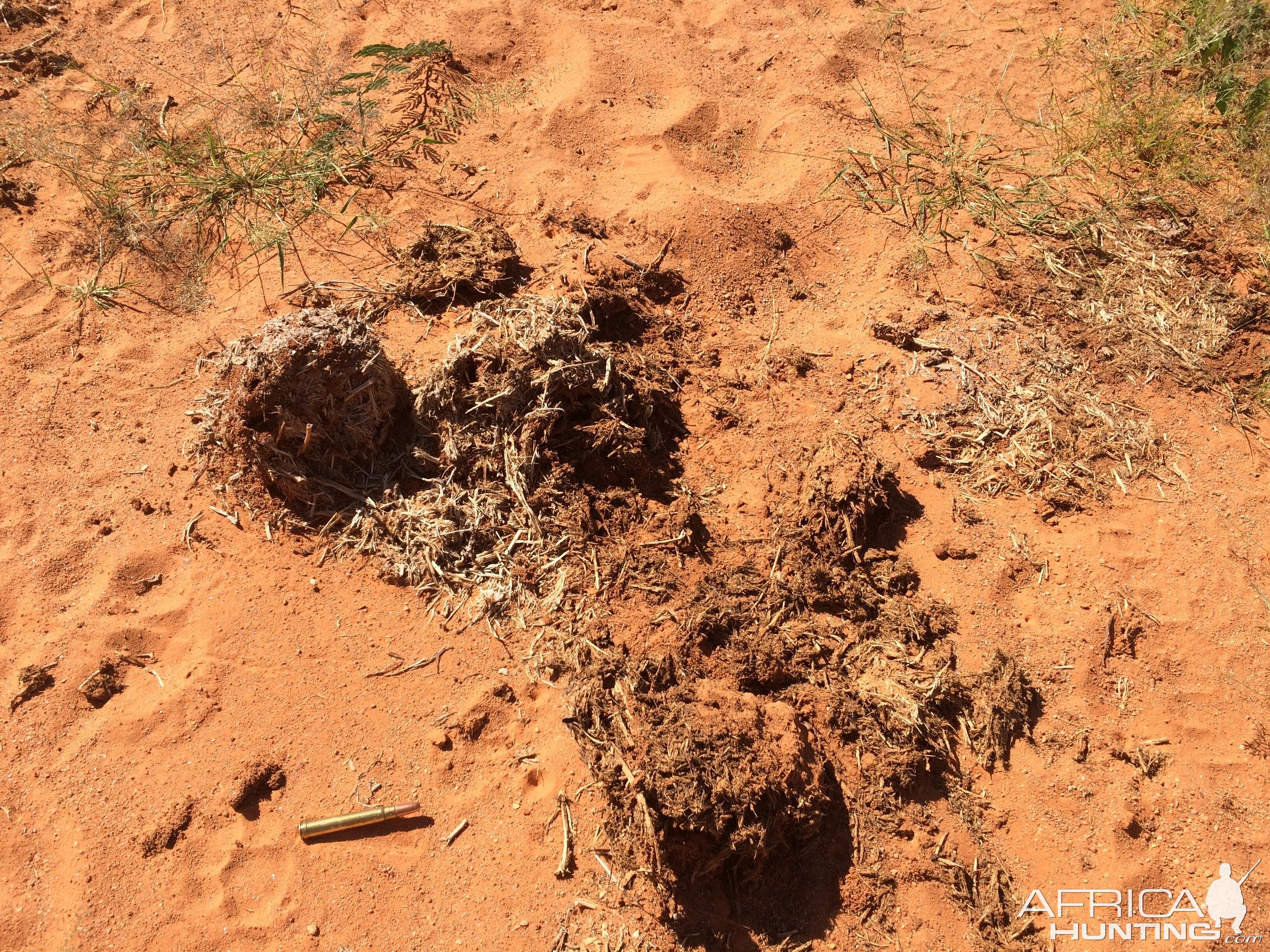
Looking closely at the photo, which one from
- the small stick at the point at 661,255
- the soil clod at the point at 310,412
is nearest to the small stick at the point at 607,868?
the soil clod at the point at 310,412

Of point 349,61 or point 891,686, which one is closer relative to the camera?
point 891,686

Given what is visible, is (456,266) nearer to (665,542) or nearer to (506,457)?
(506,457)

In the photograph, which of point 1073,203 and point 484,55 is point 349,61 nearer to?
point 484,55

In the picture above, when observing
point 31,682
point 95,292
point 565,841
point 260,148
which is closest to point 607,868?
point 565,841

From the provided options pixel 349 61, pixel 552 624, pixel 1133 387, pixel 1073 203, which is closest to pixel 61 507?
pixel 552 624

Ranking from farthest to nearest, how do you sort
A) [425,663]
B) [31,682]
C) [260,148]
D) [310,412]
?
[260,148] < [310,412] < [425,663] < [31,682]

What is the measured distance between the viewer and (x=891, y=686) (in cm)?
265

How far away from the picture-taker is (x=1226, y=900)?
2461 mm

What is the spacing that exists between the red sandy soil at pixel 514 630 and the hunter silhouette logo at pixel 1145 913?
0.14 feet

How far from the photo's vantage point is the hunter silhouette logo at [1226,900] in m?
2.44

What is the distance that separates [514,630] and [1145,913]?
2.14 metres

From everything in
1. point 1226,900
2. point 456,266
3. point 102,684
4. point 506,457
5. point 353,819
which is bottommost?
point 1226,900

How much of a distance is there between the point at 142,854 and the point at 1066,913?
2.73 metres

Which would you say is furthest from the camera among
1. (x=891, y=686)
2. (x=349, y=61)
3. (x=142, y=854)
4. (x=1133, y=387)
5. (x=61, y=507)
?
(x=349, y=61)
